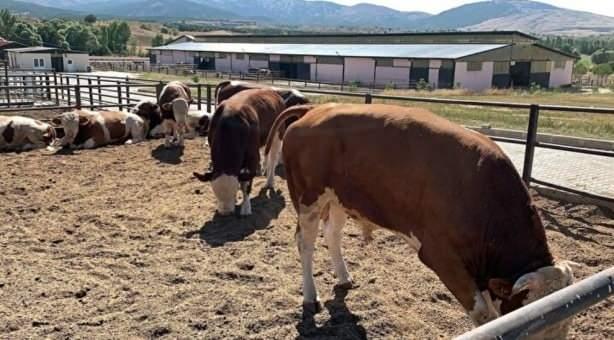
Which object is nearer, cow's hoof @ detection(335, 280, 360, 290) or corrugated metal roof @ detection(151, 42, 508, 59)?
cow's hoof @ detection(335, 280, 360, 290)

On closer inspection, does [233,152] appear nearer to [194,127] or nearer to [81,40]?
[194,127]

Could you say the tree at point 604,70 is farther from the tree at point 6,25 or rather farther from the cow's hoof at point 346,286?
the tree at point 6,25

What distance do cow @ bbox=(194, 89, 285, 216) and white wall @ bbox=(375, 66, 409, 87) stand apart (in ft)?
110

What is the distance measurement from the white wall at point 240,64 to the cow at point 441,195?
48.7 metres

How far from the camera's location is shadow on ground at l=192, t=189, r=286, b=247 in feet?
18.0

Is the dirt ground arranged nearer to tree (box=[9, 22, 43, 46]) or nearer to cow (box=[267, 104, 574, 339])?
cow (box=[267, 104, 574, 339])

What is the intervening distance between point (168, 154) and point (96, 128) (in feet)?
5.11

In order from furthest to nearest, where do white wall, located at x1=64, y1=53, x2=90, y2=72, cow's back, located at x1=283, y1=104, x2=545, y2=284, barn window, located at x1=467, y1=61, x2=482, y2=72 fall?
white wall, located at x1=64, y1=53, x2=90, y2=72 < barn window, located at x1=467, y1=61, x2=482, y2=72 < cow's back, located at x1=283, y1=104, x2=545, y2=284

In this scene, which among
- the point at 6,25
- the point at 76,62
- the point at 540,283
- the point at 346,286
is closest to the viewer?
the point at 540,283

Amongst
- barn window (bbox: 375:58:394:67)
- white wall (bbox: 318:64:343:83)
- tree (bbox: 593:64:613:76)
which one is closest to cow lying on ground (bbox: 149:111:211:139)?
barn window (bbox: 375:58:394:67)

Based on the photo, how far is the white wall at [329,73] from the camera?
143ft

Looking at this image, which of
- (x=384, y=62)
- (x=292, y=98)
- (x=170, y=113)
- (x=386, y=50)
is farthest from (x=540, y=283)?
(x=386, y=50)

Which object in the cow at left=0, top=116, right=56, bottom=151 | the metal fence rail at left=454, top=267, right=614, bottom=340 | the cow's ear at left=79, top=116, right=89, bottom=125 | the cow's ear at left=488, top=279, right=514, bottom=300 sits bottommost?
the cow at left=0, top=116, right=56, bottom=151

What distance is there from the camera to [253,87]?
9.72 metres
